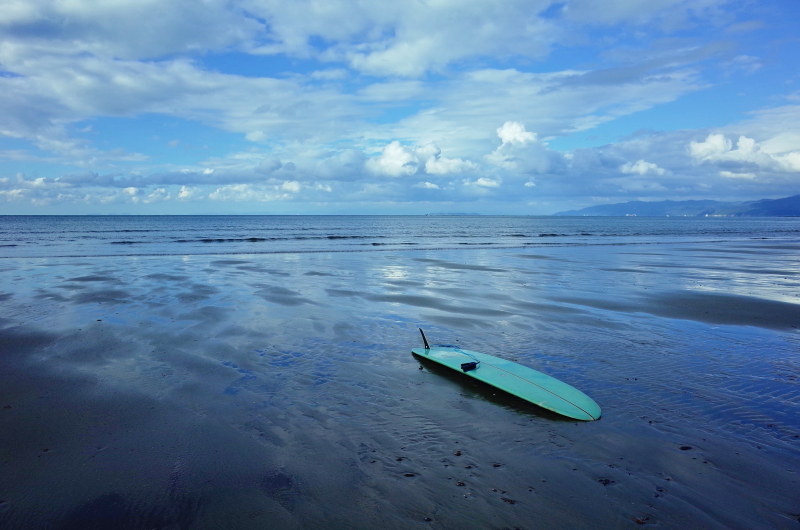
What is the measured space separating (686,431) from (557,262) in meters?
22.9

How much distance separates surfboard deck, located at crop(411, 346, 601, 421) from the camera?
6.54 meters

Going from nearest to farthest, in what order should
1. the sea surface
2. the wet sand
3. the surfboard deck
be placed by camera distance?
the wet sand < the surfboard deck < the sea surface

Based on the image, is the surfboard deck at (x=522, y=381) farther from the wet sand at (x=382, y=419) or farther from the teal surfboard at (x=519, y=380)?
the wet sand at (x=382, y=419)

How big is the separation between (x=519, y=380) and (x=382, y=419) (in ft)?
7.89

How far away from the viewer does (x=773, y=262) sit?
2805 centimetres

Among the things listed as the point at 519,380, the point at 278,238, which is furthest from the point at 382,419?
the point at 278,238

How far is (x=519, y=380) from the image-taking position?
741cm

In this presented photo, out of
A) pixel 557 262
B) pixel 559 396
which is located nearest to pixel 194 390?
pixel 559 396

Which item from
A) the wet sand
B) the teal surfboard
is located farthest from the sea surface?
the teal surfboard

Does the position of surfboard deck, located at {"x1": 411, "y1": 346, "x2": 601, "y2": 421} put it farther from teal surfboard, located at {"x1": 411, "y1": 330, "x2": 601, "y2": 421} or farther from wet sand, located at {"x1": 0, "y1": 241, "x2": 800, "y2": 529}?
wet sand, located at {"x1": 0, "y1": 241, "x2": 800, "y2": 529}

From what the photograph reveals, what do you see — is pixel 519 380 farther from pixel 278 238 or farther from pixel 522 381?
pixel 278 238

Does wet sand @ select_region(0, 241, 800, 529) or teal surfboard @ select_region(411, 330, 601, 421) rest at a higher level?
teal surfboard @ select_region(411, 330, 601, 421)

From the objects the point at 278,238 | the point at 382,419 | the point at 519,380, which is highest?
the point at 278,238

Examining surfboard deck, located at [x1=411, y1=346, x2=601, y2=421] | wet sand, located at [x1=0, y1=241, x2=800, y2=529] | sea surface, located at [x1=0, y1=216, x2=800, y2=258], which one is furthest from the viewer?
sea surface, located at [x1=0, y1=216, x2=800, y2=258]
